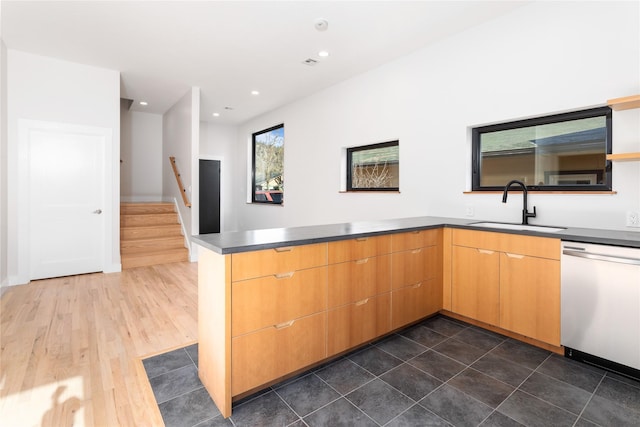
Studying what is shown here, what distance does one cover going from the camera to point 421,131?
3.54 m

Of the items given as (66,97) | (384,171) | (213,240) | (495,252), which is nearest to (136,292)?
(213,240)

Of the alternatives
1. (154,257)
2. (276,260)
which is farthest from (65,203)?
(276,260)

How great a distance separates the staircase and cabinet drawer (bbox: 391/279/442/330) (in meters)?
4.15

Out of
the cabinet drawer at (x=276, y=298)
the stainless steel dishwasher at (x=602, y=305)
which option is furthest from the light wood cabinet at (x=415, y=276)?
the stainless steel dishwasher at (x=602, y=305)

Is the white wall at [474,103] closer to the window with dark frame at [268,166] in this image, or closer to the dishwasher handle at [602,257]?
the dishwasher handle at [602,257]

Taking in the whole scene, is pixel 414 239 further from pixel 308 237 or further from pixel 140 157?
pixel 140 157

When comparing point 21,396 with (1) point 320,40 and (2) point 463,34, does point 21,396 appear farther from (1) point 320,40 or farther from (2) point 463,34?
(2) point 463,34

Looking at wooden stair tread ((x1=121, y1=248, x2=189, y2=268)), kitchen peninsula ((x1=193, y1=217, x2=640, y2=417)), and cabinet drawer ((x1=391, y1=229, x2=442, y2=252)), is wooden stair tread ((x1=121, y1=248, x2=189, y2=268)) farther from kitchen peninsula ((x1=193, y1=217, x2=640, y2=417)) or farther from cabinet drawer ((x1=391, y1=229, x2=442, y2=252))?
cabinet drawer ((x1=391, y1=229, x2=442, y2=252))

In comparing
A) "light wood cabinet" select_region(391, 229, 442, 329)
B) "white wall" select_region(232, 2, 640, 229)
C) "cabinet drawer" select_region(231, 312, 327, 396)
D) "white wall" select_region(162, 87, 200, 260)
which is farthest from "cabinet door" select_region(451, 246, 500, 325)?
"white wall" select_region(162, 87, 200, 260)

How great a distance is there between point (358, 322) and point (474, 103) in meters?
2.42

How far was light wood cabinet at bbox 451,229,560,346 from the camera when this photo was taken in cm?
218

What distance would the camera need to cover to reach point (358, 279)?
7.02ft

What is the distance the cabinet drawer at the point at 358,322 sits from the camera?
2025 mm

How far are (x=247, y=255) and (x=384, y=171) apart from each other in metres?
2.97
